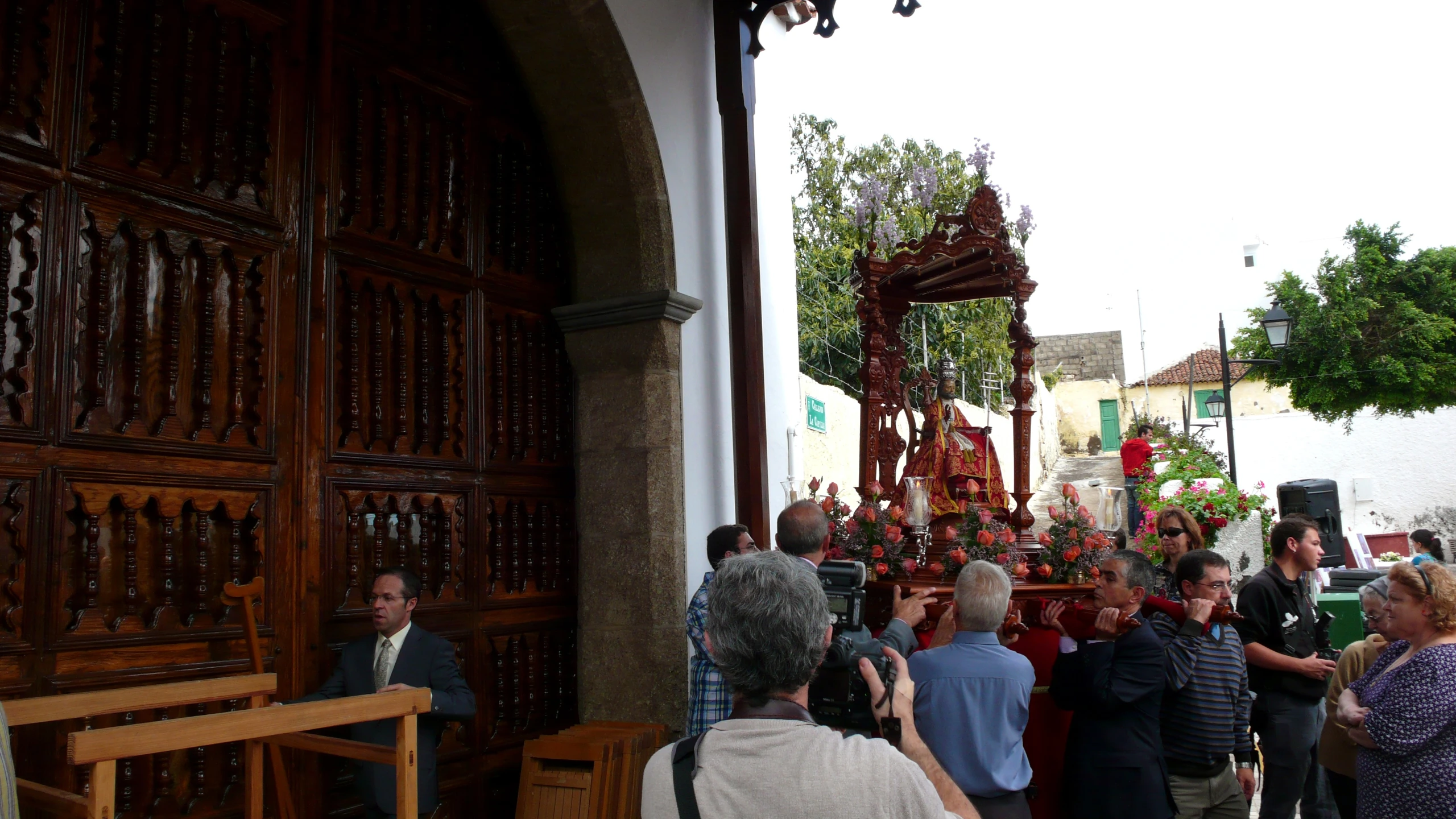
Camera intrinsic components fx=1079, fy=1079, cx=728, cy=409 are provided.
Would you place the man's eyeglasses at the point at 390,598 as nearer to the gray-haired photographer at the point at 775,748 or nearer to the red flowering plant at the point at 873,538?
the red flowering plant at the point at 873,538

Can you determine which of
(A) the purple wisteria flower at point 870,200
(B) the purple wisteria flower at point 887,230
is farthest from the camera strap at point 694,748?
(A) the purple wisteria flower at point 870,200

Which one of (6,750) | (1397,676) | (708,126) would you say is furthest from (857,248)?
(6,750)

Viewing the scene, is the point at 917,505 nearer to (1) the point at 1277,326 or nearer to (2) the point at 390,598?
(2) the point at 390,598

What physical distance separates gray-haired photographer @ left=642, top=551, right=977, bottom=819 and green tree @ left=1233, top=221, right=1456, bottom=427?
24.4m

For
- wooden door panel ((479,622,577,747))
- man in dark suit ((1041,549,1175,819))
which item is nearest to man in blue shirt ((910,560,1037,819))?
man in dark suit ((1041,549,1175,819))

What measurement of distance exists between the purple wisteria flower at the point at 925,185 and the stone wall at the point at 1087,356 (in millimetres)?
19930

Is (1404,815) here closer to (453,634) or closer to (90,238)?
(453,634)

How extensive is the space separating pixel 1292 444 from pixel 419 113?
1092 inches

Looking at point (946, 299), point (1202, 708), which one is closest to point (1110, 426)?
point (946, 299)

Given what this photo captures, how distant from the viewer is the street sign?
9297mm

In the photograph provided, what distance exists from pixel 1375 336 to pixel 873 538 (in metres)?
23.5

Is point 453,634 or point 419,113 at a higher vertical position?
point 419,113

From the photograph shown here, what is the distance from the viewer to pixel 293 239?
4.16m

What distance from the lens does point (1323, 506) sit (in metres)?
10.1
